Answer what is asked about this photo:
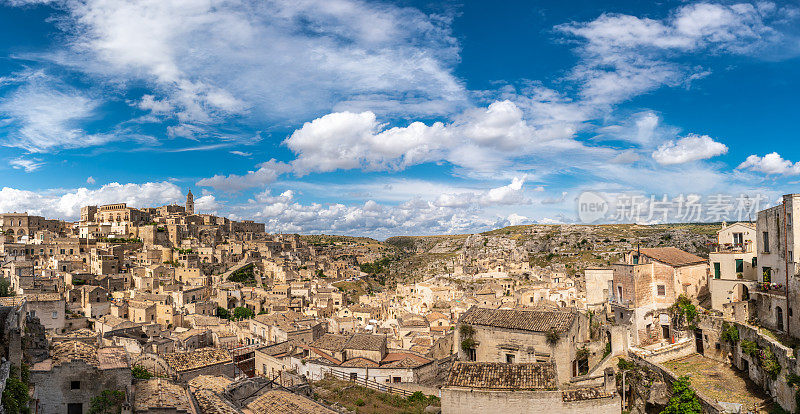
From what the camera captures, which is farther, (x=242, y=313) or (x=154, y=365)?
(x=242, y=313)

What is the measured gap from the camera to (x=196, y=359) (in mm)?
27062

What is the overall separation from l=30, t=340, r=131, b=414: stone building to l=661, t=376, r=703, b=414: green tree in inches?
716

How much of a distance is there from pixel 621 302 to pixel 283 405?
17.4m

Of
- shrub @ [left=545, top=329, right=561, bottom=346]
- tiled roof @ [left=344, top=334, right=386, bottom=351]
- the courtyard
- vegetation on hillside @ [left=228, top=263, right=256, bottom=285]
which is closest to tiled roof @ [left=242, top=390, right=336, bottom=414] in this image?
shrub @ [left=545, top=329, right=561, bottom=346]

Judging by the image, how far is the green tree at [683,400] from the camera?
16266 millimetres

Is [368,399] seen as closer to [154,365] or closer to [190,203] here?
[154,365]

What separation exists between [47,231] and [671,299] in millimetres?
95135

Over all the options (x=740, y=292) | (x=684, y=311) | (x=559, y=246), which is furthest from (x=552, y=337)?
(x=559, y=246)

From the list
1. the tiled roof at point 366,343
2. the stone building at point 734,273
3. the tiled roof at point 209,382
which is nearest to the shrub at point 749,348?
the stone building at point 734,273

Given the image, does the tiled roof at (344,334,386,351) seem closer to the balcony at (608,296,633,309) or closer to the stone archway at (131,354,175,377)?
the stone archway at (131,354,175,377)

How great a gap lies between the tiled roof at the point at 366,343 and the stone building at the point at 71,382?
651 inches

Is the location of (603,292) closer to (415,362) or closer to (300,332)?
(415,362)

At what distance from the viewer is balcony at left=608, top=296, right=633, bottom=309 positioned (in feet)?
78.3

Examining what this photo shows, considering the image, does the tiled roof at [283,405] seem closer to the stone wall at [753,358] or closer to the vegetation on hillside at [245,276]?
the stone wall at [753,358]
